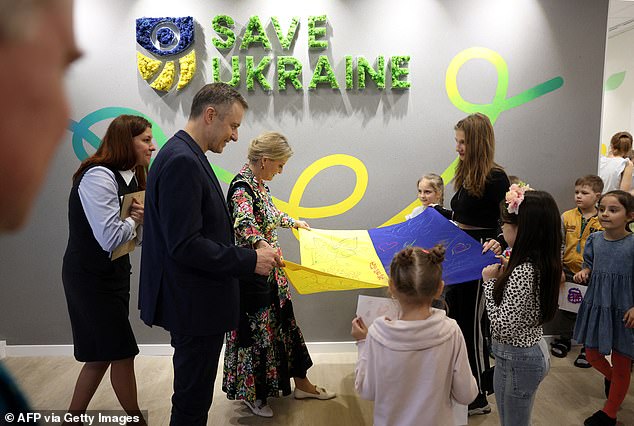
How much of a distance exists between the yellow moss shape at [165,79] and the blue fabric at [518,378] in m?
2.71

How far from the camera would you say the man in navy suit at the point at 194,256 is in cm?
159

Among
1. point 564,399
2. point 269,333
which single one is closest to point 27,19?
point 269,333

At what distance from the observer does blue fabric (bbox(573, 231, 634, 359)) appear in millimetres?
2516

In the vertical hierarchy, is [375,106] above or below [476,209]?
above

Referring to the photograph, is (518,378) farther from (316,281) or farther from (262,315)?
(262,315)

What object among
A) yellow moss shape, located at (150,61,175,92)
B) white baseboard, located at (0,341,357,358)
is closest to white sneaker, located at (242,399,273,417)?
white baseboard, located at (0,341,357,358)

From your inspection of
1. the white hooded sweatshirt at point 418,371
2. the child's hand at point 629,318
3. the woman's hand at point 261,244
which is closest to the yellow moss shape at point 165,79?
the woman's hand at point 261,244

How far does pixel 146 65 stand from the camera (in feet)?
11.2

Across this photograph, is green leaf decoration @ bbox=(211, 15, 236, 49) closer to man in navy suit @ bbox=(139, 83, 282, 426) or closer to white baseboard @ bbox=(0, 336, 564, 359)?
man in navy suit @ bbox=(139, 83, 282, 426)

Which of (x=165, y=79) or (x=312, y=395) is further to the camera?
(x=165, y=79)

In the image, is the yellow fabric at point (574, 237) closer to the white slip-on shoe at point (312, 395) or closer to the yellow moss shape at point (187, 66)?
the white slip-on shoe at point (312, 395)

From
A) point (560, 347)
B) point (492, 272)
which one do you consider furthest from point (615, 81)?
point (492, 272)

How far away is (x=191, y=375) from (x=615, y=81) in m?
6.80

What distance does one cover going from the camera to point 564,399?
2895 millimetres
